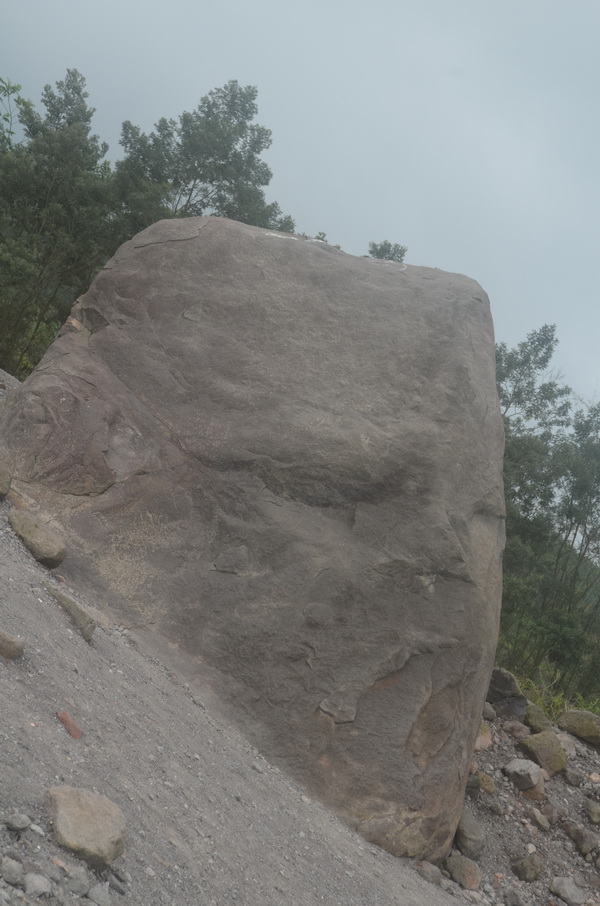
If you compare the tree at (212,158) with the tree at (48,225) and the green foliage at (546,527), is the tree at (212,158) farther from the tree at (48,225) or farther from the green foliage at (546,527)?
the green foliage at (546,527)

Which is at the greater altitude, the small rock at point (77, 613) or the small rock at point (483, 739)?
the small rock at point (483, 739)

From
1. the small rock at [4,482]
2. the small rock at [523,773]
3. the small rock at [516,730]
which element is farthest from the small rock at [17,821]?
the small rock at [516,730]

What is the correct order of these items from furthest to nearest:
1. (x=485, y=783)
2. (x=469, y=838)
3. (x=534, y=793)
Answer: (x=534, y=793) → (x=485, y=783) → (x=469, y=838)

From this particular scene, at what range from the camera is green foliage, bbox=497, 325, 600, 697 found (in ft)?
37.9

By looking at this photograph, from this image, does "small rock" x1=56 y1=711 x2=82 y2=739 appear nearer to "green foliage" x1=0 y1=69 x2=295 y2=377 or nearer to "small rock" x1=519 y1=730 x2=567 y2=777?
"small rock" x1=519 y1=730 x2=567 y2=777

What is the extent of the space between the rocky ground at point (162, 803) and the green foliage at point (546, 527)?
20.6 feet

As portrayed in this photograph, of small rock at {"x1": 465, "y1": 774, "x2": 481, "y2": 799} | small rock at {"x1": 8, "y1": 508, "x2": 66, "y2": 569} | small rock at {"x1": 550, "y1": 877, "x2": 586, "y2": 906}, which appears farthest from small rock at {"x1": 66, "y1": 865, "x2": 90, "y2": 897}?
small rock at {"x1": 465, "y1": 774, "x2": 481, "y2": 799}

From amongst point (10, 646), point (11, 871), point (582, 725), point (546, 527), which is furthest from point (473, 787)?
point (546, 527)

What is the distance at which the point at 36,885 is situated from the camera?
6.46 feet

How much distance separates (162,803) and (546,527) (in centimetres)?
1092

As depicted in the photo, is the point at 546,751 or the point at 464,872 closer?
the point at 464,872

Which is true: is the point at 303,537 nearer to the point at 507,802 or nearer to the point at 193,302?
the point at 193,302

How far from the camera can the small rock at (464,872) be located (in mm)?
4516

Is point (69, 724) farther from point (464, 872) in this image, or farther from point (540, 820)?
point (540, 820)
